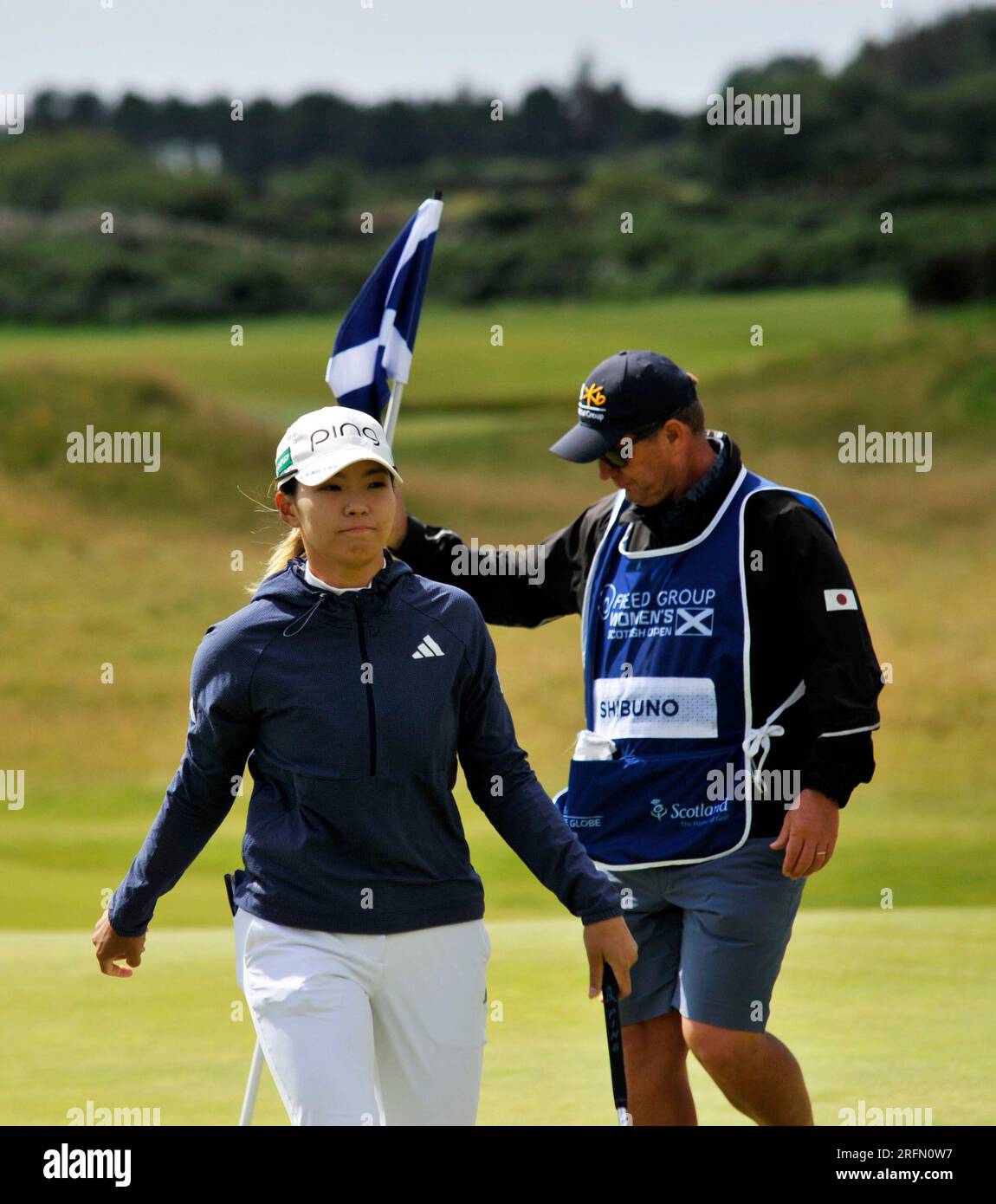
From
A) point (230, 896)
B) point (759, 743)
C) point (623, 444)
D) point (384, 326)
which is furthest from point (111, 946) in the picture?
point (384, 326)

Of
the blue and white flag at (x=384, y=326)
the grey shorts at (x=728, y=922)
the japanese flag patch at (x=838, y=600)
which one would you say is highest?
the blue and white flag at (x=384, y=326)

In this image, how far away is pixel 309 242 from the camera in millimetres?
46406

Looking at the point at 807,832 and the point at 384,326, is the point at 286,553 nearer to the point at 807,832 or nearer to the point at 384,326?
the point at 807,832

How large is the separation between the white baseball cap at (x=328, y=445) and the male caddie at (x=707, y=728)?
760mm

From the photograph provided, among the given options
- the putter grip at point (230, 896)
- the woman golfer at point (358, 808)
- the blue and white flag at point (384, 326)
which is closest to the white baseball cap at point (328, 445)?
the woman golfer at point (358, 808)

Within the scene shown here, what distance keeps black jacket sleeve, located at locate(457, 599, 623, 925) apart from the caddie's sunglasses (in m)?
0.81

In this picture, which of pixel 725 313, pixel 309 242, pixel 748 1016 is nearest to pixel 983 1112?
pixel 748 1016

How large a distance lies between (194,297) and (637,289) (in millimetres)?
10415

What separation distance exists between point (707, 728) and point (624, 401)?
0.66m

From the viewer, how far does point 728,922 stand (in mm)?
3482

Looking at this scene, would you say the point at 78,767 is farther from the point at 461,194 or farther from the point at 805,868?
the point at 461,194

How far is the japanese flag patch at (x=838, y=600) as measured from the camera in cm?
348

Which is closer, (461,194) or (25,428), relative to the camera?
(25,428)

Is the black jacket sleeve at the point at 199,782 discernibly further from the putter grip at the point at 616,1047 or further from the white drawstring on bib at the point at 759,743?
the white drawstring on bib at the point at 759,743
